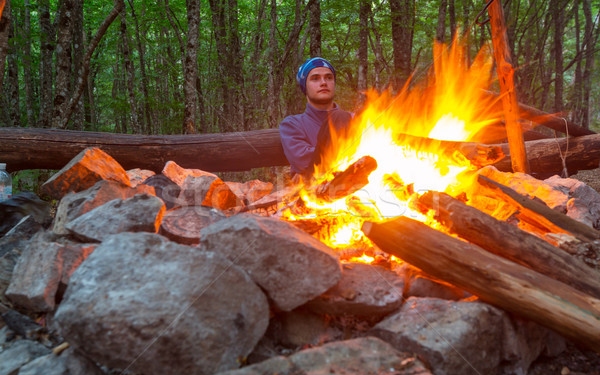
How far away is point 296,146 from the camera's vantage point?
5262 millimetres

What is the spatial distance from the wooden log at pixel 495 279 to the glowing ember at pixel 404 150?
2.72 feet

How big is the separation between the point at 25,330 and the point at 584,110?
1943 centimetres

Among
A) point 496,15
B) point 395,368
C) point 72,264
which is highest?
point 496,15

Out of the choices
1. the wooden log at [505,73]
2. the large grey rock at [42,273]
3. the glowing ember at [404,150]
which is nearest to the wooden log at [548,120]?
the wooden log at [505,73]

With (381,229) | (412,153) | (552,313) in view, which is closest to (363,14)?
(412,153)

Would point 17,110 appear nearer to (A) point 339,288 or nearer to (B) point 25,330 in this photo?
(B) point 25,330

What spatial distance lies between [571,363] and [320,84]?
390cm

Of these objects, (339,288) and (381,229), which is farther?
(381,229)

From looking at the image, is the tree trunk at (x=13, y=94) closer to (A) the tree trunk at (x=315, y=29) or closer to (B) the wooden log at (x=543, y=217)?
(A) the tree trunk at (x=315, y=29)

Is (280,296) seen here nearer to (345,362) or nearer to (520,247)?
(345,362)

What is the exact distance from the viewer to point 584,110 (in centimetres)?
1641

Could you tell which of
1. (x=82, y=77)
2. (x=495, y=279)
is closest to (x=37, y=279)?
(x=495, y=279)

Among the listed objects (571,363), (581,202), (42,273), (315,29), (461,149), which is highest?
(315,29)

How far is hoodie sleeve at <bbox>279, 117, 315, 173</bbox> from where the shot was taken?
203 inches
